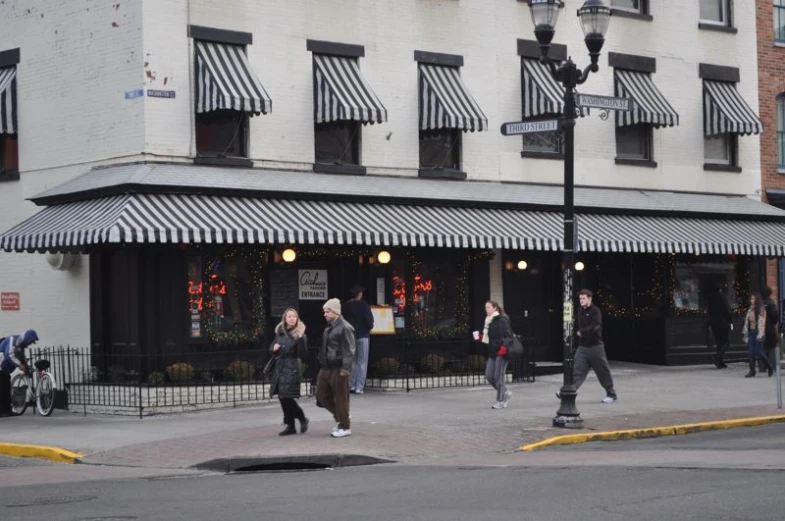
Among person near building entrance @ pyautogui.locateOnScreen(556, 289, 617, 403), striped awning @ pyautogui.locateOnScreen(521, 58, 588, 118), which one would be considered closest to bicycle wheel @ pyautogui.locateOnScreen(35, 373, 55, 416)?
person near building entrance @ pyautogui.locateOnScreen(556, 289, 617, 403)

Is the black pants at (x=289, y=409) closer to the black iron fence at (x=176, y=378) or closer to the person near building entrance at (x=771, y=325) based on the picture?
the black iron fence at (x=176, y=378)

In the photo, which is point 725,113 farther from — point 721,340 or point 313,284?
point 313,284

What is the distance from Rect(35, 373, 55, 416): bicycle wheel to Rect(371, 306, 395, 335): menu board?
19.8 ft

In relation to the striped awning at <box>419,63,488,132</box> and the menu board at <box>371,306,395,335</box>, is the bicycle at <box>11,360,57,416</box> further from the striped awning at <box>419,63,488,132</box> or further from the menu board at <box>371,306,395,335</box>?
the striped awning at <box>419,63,488,132</box>

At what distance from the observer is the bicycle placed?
74.4 feet

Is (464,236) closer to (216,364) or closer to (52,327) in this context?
(216,364)

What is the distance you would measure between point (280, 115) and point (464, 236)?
13.0 feet

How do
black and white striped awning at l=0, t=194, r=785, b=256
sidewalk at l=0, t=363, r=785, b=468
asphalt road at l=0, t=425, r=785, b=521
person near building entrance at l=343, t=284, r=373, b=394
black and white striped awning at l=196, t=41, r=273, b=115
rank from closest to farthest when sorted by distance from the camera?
asphalt road at l=0, t=425, r=785, b=521, sidewalk at l=0, t=363, r=785, b=468, black and white striped awning at l=0, t=194, r=785, b=256, black and white striped awning at l=196, t=41, r=273, b=115, person near building entrance at l=343, t=284, r=373, b=394

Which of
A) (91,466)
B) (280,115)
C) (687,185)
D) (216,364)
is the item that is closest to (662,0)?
(687,185)

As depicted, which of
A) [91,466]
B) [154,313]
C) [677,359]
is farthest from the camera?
[677,359]

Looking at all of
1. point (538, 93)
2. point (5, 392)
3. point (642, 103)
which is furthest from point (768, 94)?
point (5, 392)

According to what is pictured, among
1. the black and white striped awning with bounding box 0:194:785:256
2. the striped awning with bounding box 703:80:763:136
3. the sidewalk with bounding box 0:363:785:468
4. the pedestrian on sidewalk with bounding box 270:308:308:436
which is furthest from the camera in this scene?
the striped awning with bounding box 703:80:763:136

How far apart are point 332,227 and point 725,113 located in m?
11.0

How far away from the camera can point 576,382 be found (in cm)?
2172
